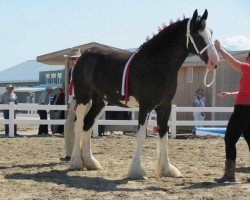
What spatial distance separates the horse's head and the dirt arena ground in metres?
1.64

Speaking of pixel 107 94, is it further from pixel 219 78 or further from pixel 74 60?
pixel 219 78

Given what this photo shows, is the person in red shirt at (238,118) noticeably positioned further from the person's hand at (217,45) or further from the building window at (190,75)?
the building window at (190,75)

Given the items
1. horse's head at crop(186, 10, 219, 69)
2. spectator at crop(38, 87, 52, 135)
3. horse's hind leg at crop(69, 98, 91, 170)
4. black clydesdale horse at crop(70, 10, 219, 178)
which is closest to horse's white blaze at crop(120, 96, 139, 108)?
black clydesdale horse at crop(70, 10, 219, 178)

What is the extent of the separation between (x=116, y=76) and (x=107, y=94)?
0.40 metres

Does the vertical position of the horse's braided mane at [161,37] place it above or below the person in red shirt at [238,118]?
above

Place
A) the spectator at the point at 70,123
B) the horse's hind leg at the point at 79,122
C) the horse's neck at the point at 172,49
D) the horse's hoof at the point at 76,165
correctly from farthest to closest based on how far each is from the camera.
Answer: the spectator at the point at 70,123, the horse's hind leg at the point at 79,122, the horse's hoof at the point at 76,165, the horse's neck at the point at 172,49

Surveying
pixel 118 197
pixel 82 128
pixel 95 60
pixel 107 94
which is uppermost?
pixel 95 60

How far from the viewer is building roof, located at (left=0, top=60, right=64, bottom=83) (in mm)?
72981

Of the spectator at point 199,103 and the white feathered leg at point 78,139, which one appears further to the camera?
the spectator at point 199,103

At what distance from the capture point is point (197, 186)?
6.43 meters

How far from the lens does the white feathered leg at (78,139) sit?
7949 mm

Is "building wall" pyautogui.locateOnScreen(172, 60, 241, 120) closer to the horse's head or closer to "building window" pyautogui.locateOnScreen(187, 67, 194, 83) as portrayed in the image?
"building window" pyautogui.locateOnScreen(187, 67, 194, 83)

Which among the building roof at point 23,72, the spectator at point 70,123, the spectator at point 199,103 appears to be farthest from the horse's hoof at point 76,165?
the building roof at point 23,72

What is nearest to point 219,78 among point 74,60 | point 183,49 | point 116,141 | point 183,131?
point 183,131
